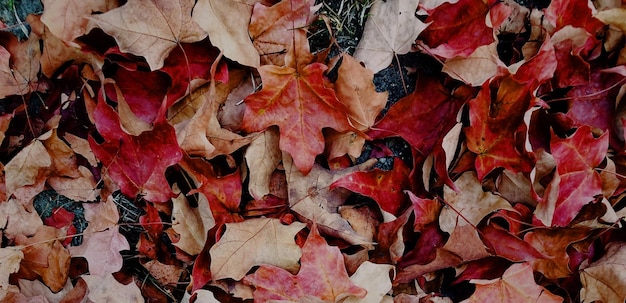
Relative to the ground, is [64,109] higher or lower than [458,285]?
higher

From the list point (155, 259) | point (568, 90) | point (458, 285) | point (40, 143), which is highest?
point (40, 143)

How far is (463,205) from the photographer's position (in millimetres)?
1514

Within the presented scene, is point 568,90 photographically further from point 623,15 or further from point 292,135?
point 292,135

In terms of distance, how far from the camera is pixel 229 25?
4.62ft

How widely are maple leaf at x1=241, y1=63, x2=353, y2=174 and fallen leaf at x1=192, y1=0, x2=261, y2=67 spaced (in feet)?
0.30

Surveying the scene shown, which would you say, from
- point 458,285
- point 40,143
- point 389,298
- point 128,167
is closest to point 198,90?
point 128,167

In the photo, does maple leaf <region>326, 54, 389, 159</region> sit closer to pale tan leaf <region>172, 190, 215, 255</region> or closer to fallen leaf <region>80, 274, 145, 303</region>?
pale tan leaf <region>172, 190, 215, 255</region>

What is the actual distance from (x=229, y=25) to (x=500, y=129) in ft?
2.37

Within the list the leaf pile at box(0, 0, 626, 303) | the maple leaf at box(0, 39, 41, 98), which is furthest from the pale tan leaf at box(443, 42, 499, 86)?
the maple leaf at box(0, 39, 41, 98)

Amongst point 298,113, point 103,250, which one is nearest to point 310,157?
point 298,113

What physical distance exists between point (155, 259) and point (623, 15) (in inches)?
53.6

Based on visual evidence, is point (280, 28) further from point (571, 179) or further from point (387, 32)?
point (571, 179)

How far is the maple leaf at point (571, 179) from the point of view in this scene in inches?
57.7

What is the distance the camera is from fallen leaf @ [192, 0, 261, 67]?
1382mm
